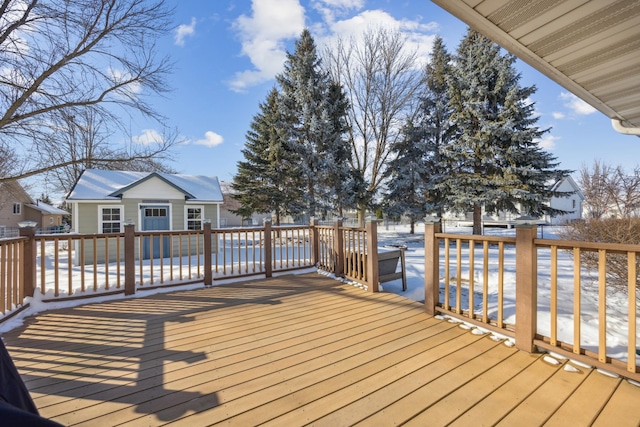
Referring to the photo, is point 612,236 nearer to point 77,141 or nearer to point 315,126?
point 315,126

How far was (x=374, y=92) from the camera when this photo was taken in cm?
1380

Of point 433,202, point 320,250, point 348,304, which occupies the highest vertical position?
point 433,202

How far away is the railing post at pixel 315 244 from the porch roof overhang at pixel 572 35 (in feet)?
13.3

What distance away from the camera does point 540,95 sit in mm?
11891

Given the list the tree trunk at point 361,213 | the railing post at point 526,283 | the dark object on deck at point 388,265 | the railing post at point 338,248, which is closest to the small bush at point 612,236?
the dark object on deck at point 388,265

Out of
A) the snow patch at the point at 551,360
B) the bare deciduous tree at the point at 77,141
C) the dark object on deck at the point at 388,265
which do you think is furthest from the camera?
the bare deciduous tree at the point at 77,141

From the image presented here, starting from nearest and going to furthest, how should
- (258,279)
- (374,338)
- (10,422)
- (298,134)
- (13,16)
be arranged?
1. (10,422)
2. (374,338)
3. (258,279)
4. (13,16)
5. (298,134)

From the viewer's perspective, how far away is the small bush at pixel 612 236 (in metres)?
4.66

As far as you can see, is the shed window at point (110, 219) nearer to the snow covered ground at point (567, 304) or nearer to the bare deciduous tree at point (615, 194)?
the snow covered ground at point (567, 304)

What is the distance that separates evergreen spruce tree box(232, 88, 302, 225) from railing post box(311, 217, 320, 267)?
26.1 ft

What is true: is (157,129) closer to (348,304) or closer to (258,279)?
(258,279)

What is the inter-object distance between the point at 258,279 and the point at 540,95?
1385cm

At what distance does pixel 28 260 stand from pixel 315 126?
10.3 metres

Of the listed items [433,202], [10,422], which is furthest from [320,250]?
[433,202]
